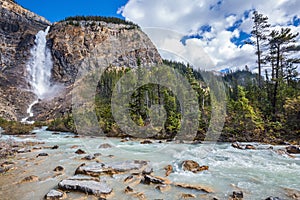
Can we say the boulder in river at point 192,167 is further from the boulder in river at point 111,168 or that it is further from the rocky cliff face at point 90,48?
the rocky cliff face at point 90,48

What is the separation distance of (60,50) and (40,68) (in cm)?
1135

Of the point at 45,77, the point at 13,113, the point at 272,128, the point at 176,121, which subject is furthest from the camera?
the point at 45,77

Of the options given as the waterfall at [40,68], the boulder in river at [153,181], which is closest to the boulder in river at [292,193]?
the boulder in river at [153,181]

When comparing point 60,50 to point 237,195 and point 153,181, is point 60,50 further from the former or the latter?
point 237,195

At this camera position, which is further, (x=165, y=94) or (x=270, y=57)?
(x=165, y=94)

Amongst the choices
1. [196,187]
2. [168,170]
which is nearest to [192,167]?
[168,170]

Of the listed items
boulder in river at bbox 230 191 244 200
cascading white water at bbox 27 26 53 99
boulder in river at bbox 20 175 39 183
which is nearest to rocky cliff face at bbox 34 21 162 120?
cascading white water at bbox 27 26 53 99

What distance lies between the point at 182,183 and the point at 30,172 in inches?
291

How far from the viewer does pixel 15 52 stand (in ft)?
263

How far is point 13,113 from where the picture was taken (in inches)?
2089

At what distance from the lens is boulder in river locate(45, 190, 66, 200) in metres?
6.92

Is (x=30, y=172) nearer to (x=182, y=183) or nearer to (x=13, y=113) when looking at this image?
(x=182, y=183)

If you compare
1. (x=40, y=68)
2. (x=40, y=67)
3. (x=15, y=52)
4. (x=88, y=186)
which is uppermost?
(x=15, y=52)

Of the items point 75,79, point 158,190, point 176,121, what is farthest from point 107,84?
point 158,190
